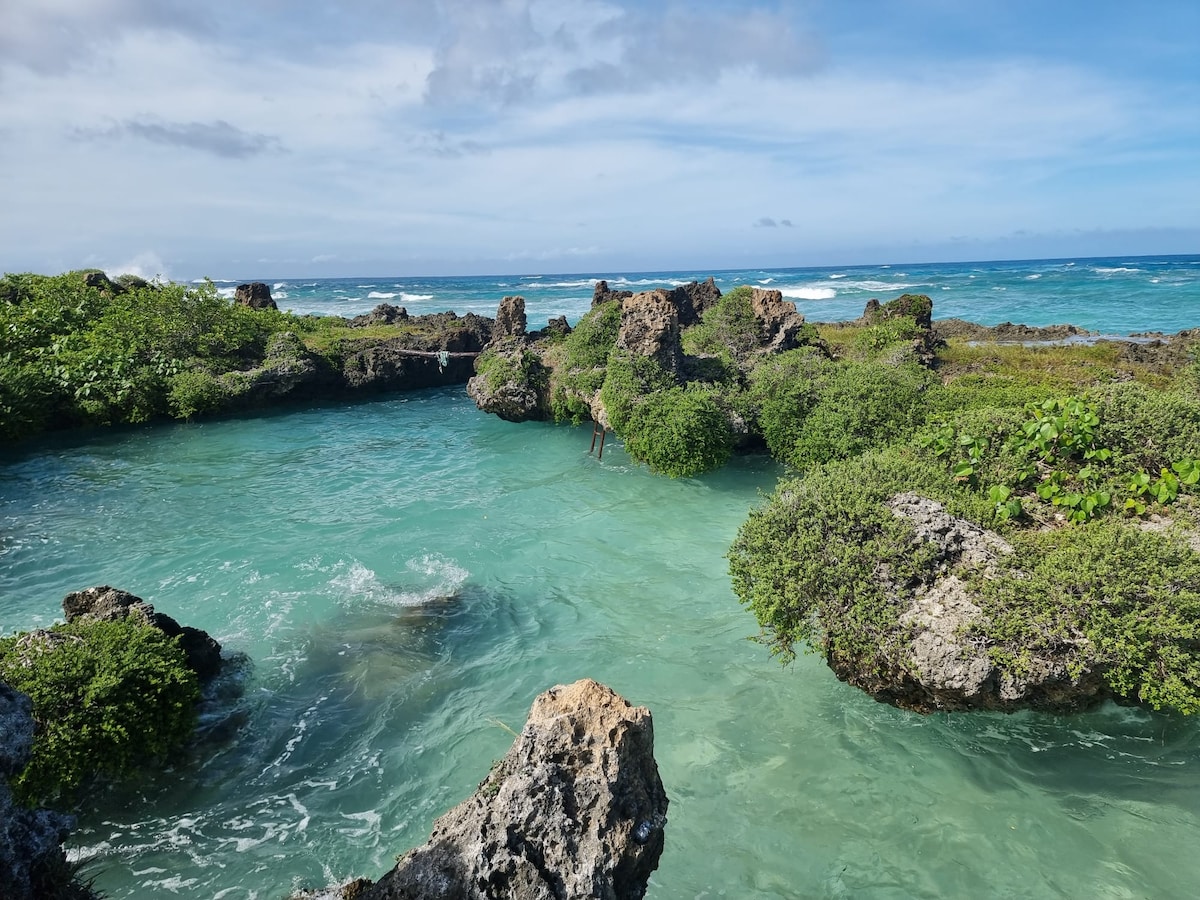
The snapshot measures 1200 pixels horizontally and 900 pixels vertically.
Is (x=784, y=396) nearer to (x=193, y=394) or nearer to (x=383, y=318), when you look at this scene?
(x=193, y=394)

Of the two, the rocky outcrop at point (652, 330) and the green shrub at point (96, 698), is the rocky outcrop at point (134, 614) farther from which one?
the rocky outcrop at point (652, 330)

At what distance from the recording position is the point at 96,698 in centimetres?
753

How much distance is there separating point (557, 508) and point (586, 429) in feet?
24.8

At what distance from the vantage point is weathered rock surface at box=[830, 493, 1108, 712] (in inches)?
282

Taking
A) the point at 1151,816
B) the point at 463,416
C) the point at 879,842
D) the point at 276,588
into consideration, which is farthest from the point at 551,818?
the point at 463,416

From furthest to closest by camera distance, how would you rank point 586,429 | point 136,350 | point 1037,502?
1. point 136,350
2. point 586,429
3. point 1037,502

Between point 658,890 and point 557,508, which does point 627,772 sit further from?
point 557,508

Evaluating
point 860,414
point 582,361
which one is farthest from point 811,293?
point 860,414

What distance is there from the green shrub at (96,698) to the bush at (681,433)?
1183 centimetres

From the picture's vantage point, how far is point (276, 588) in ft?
43.4

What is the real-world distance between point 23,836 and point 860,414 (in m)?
15.4

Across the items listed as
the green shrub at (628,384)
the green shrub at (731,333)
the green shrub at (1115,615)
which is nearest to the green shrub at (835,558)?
the green shrub at (1115,615)

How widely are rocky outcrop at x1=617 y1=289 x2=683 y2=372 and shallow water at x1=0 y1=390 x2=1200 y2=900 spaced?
13.6ft

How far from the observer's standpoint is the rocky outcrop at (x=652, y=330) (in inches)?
798
